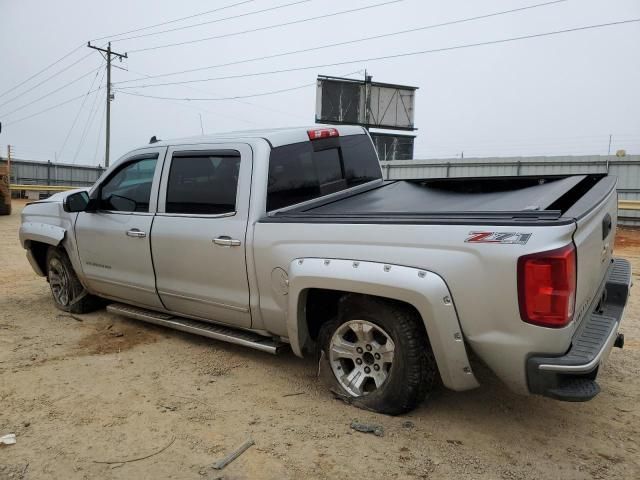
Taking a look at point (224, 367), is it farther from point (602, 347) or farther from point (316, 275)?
point (602, 347)

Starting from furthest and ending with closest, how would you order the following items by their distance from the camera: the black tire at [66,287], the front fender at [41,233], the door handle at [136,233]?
1. the black tire at [66,287]
2. the front fender at [41,233]
3. the door handle at [136,233]

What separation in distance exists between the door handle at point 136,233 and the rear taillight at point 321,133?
1.59 m

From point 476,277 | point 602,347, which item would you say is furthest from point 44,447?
point 602,347

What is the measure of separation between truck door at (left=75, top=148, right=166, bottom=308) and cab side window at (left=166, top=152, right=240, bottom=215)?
0.72 feet

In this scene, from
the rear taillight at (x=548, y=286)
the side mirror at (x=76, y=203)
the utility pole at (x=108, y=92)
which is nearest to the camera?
the rear taillight at (x=548, y=286)

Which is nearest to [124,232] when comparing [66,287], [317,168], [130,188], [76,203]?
[130,188]

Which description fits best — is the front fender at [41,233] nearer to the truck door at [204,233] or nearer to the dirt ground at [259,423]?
the dirt ground at [259,423]

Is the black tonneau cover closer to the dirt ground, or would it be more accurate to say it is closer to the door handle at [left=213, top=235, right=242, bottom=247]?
the door handle at [left=213, top=235, right=242, bottom=247]

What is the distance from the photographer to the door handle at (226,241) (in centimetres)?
372

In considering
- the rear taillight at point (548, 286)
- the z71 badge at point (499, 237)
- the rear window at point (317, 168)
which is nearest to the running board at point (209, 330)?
the rear window at point (317, 168)

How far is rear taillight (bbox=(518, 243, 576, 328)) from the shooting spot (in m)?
2.51

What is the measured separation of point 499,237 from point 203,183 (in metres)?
2.34

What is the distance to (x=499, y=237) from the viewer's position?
2617mm

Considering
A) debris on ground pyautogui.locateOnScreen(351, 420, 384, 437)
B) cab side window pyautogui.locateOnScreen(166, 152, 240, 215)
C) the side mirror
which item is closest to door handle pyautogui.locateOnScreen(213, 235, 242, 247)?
cab side window pyautogui.locateOnScreen(166, 152, 240, 215)
